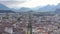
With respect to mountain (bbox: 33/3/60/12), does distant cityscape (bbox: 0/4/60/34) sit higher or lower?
lower

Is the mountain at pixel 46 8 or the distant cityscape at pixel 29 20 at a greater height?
the mountain at pixel 46 8

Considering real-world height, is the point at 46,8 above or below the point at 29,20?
above

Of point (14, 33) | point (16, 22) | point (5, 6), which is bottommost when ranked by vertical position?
point (14, 33)

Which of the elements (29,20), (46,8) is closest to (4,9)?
(29,20)

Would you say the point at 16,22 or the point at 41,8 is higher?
the point at 41,8

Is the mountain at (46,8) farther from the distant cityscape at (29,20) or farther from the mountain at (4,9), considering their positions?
the mountain at (4,9)

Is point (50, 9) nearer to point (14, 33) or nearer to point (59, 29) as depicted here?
point (59, 29)

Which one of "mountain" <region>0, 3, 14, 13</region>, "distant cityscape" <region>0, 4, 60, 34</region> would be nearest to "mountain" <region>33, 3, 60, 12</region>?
"distant cityscape" <region>0, 4, 60, 34</region>

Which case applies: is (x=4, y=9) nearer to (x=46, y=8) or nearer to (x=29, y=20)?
(x=29, y=20)

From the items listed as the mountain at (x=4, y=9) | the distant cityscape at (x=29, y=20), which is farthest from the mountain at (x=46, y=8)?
the mountain at (x=4, y=9)

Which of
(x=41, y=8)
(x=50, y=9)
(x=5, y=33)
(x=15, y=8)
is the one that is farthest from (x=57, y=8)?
(x=5, y=33)

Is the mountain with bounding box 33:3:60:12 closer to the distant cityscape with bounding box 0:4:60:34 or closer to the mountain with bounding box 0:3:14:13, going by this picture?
the distant cityscape with bounding box 0:4:60:34
